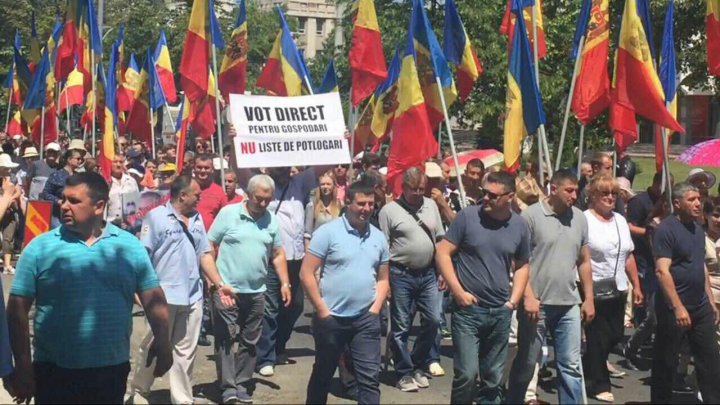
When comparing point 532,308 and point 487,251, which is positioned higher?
point 487,251

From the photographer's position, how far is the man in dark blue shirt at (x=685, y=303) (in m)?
8.09

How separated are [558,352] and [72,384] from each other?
12.0 feet

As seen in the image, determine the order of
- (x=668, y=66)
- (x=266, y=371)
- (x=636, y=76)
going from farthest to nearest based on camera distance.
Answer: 1. (x=668, y=66)
2. (x=636, y=76)
3. (x=266, y=371)

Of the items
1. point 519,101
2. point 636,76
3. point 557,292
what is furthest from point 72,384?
point 636,76

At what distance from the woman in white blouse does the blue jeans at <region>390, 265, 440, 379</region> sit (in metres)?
1.27

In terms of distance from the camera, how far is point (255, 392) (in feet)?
29.1

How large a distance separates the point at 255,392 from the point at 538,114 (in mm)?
3462

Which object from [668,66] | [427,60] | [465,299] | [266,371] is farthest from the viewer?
[668,66]

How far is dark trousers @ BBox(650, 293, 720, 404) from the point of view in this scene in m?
8.12

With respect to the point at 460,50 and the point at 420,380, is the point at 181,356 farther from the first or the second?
the point at 460,50

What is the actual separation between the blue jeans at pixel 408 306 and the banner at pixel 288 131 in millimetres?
1988

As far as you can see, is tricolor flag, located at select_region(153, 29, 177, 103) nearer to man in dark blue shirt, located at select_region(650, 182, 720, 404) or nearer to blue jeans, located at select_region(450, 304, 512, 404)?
man in dark blue shirt, located at select_region(650, 182, 720, 404)

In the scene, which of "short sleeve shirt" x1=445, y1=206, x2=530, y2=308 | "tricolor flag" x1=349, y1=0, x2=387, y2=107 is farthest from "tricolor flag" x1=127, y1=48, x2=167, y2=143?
"short sleeve shirt" x1=445, y1=206, x2=530, y2=308

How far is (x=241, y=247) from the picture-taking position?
8.45 metres
